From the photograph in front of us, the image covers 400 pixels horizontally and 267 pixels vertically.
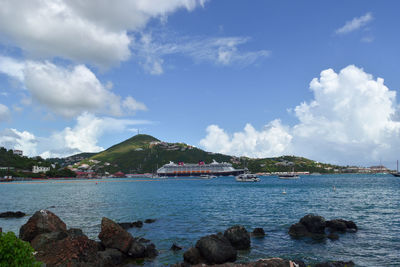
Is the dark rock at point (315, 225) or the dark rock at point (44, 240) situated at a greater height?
the dark rock at point (44, 240)

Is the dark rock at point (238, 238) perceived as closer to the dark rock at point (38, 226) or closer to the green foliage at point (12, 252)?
the dark rock at point (38, 226)

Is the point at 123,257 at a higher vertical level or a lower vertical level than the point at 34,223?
lower

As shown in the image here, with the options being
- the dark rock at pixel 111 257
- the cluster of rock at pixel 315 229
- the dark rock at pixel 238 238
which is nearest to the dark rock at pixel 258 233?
the cluster of rock at pixel 315 229

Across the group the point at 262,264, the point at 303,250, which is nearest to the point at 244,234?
the point at 303,250

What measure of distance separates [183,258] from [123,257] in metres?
4.55

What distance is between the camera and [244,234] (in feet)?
75.3

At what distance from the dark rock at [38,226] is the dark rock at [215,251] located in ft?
43.4

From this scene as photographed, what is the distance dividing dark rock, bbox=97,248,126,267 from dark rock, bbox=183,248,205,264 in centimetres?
470

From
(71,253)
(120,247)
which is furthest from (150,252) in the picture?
(71,253)

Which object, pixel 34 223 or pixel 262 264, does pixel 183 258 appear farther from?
pixel 34 223

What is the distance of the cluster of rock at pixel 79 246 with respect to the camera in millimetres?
16547

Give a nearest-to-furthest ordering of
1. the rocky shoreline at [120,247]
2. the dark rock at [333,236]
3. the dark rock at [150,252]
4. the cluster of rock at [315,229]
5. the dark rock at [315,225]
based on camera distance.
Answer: the rocky shoreline at [120,247], the dark rock at [150,252], the dark rock at [333,236], the cluster of rock at [315,229], the dark rock at [315,225]

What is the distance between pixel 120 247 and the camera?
66.5 feet

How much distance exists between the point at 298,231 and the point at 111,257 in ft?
60.1
